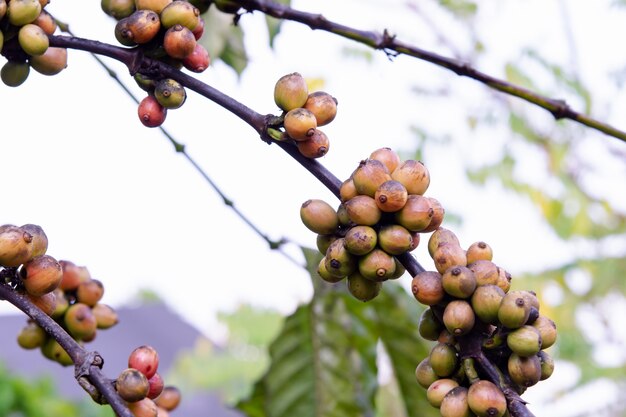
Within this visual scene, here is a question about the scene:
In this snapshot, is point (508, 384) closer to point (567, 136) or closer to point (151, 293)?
point (567, 136)

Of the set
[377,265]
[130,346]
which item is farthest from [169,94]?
[130,346]

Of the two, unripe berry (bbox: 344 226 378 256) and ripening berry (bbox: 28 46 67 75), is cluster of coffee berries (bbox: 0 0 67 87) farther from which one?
unripe berry (bbox: 344 226 378 256)

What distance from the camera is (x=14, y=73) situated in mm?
766

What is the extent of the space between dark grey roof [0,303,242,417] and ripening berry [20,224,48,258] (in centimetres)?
425

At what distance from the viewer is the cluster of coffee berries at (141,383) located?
61 cm

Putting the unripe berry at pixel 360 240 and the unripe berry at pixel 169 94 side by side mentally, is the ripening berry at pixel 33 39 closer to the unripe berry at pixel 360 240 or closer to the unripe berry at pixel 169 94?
the unripe berry at pixel 169 94

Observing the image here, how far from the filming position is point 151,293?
12.8m

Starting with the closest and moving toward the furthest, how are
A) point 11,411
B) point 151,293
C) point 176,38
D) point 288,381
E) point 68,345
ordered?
point 68,345 → point 176,38 → point 288,381 → point 11,411 → point 151,293

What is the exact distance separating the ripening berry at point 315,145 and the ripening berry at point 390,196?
6 cm

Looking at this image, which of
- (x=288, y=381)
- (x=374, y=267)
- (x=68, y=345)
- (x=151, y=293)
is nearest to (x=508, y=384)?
(x=374, y=267)

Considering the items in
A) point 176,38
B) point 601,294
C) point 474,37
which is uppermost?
point 474,37

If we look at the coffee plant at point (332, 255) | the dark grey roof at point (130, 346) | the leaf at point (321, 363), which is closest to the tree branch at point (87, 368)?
the coffee plant at point (332, 255)

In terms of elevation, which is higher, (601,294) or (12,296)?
(601,294)

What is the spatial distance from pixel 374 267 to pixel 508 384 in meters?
0.14
